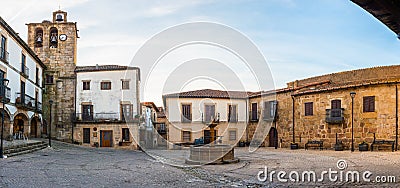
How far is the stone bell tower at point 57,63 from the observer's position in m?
28.4

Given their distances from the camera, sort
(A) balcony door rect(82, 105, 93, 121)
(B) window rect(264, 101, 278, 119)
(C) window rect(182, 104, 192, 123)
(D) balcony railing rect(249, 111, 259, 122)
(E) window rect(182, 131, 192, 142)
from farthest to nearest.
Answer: (C) window rect(182, 104, 192, 123) → (D) balcony railing rect(249, 111, 259, 122) → (E) window rect(182, 131, 192, 142) → (A) balcony door rect(82, 105, 93, 121) → (B) window rect(264, 101, 278, 119)

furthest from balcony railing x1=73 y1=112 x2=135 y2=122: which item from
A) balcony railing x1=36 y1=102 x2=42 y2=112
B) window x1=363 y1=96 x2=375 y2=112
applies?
window x1=363 y1=96 x2=375 y2=112

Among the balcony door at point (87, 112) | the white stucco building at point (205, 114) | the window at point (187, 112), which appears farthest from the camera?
the window at point (187, 112)

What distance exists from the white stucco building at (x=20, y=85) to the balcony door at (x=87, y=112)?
9.64 feet

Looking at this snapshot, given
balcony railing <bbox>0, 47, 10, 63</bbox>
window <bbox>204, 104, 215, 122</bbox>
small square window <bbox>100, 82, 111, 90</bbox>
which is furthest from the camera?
window <bbox>204, 104, 215, 122</bbox>

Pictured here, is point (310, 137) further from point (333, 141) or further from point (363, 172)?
point (363, 172)

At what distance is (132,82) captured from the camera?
28.0 metres

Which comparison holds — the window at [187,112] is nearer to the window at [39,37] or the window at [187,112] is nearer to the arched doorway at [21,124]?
the arched doorway at [21,124]

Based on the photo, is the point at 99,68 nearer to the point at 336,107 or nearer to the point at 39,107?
the point at 39,107

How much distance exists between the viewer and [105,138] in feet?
89.1

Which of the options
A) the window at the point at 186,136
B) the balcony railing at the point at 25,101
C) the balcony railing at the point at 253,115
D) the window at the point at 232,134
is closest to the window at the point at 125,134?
the window at the point at 186,136

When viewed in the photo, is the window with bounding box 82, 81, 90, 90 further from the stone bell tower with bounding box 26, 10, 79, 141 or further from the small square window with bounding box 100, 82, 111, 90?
the small square window with bounding box 100, 82, 111, 90

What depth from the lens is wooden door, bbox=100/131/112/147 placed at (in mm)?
27109

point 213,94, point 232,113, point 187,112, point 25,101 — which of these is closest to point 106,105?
point 25,101
